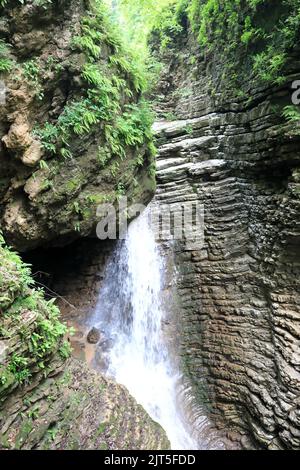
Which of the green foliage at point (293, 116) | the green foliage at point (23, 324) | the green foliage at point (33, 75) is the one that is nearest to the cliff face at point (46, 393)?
the green foliage at point (23, 324)

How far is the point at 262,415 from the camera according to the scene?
5.79 meters

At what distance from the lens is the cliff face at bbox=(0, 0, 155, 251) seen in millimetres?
4270

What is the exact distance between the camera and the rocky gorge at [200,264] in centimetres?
390

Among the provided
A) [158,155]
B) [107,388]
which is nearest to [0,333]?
[107,388]

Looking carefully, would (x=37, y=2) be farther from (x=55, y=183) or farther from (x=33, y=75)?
(x=55, y=183)

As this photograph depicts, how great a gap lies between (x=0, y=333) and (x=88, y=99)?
365 centimetres

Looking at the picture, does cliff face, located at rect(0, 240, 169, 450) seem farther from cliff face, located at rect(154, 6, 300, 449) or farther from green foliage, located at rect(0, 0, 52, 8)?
green foliage, located at rect(0, 0, 52, 8)

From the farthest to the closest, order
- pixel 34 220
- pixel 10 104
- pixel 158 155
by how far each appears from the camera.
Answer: pixel 158 155
pixel 34 220
pixel 10 104

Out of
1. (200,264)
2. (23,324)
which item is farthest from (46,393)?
(200,264)

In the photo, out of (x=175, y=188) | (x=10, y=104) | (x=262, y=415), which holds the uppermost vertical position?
(x=10, y=104)

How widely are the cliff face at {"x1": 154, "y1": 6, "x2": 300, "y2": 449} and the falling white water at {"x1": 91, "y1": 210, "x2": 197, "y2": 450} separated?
24.2 inches

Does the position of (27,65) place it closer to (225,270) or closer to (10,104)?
(10,104)

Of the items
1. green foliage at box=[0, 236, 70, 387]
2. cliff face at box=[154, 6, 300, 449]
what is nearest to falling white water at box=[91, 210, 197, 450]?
cliff face at box=[154, 6, 300, 449]

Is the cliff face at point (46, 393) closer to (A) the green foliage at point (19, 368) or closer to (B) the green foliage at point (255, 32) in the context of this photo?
(A) the green foliage at point (19, 368)
